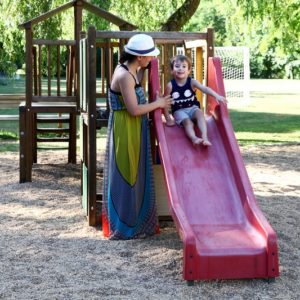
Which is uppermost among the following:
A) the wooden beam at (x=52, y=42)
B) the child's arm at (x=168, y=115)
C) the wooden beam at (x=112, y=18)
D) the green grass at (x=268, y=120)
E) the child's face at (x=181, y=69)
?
the wooden beam at (x=112, y=18)

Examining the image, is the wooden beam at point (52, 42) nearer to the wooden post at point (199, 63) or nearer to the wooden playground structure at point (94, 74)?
the wooden playground structure at point (94, 74)

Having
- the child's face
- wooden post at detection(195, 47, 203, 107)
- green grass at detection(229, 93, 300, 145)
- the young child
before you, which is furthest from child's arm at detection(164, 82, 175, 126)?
green grass at detection(229, 93, 300, 145)

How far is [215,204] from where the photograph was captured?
5.83 metres

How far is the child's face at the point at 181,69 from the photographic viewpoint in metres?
6.34

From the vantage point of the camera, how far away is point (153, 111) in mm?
6367

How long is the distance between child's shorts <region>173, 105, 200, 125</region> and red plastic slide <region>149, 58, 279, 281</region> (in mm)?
88

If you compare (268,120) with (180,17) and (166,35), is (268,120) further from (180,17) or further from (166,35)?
(166,35)

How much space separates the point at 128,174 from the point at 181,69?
1008mm

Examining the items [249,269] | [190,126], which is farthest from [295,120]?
[249,269]

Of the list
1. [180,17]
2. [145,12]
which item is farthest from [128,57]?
[145,12]

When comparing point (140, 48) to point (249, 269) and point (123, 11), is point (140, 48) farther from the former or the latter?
point (123, 11)

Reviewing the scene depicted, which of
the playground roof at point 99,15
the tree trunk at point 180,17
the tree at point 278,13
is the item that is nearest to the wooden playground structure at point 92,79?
the playground roof at point 99,15

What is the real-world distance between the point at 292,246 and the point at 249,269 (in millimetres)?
1149

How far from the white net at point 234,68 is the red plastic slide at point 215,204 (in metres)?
22.5
